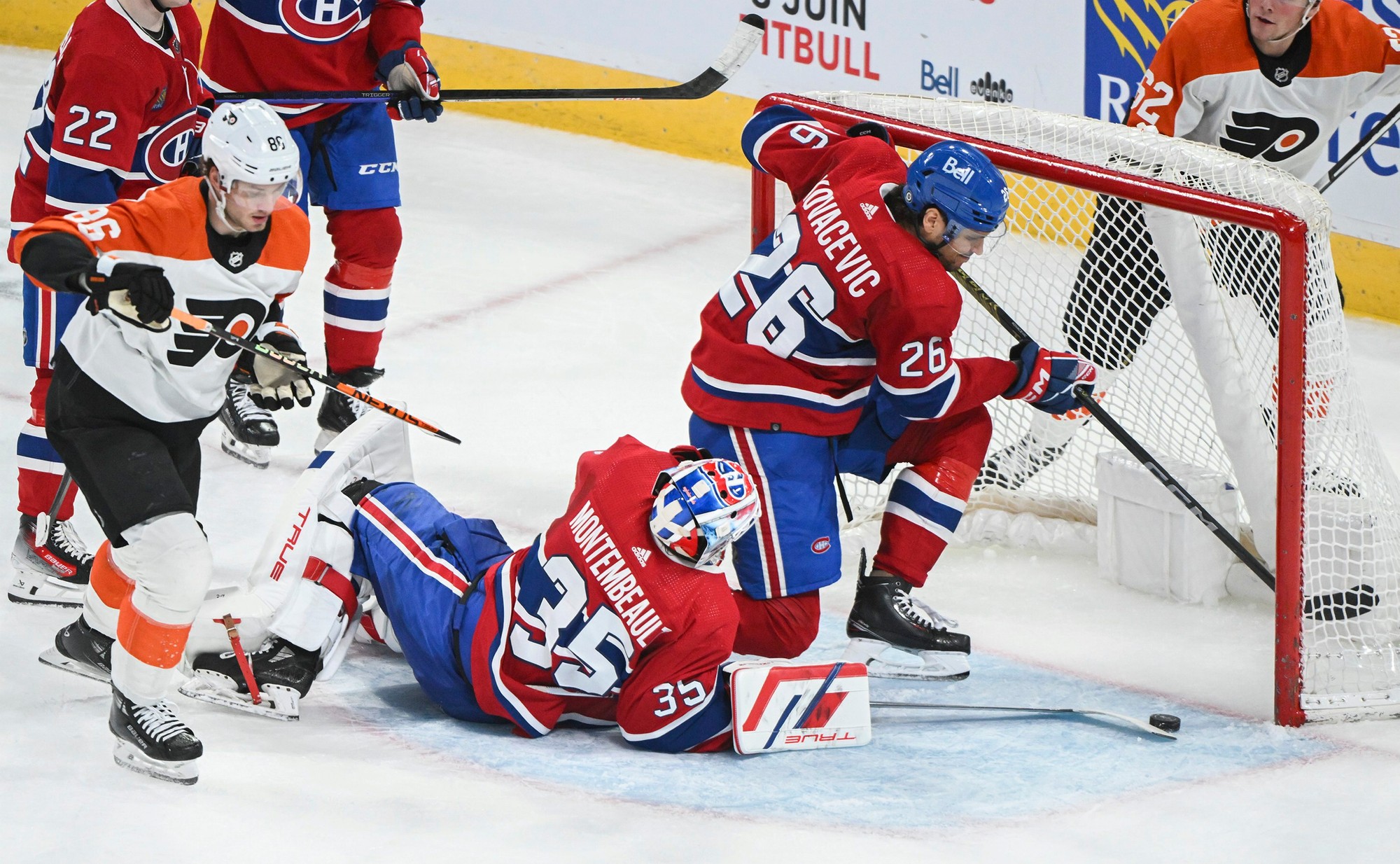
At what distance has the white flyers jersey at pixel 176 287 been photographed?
2.78 meters

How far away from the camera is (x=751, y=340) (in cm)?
336

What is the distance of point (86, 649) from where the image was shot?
10.6ft

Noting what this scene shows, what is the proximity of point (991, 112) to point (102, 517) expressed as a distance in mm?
1962

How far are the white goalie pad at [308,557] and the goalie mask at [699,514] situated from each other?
0.69m

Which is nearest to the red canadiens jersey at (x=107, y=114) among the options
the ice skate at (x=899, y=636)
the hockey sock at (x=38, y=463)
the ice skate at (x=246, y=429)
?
the hockey sock at (x=38, y=463)

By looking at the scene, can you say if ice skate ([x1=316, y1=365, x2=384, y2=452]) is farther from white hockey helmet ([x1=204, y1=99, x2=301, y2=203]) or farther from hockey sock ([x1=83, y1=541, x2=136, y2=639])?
white hockey helmet ([x1=204, y1=99, x2=301, y2=203])

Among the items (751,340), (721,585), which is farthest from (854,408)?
(721,585)

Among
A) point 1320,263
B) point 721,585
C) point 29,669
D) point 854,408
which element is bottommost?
point 29,669

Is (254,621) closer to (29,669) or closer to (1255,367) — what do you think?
(29,669)

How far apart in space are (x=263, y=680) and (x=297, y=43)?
167 cm

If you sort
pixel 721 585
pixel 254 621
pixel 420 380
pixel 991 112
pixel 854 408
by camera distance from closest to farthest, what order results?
pixel 721 585 < pixel 254 621 < pixel 854 408 < pixel 991 112 < pixel 420 380

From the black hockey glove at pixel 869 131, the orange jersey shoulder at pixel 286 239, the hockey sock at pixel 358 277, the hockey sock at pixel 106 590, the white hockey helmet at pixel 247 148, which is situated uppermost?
the black hockey glove at pixel 869 131

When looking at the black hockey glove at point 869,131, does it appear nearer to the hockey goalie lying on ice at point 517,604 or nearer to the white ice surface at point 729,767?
the hockey goalie lying on ice at point 517,604

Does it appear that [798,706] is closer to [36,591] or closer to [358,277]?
[36,591]
